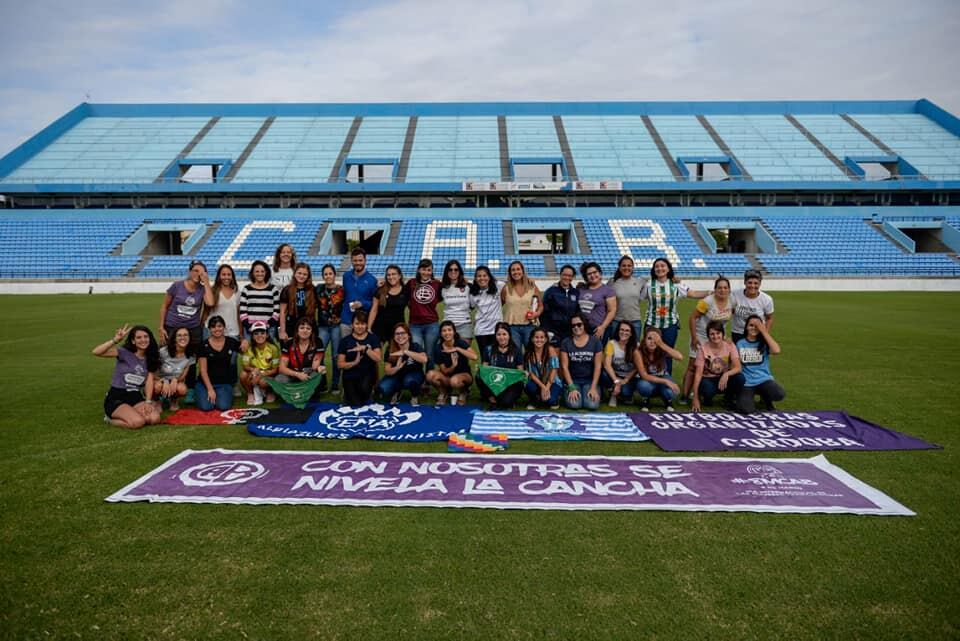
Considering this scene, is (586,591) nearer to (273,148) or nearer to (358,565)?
(358,565)

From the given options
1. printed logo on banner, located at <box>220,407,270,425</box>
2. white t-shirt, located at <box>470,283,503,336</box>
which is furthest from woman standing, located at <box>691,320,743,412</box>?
printed logo on banner, located at <box>220,407,270,425</box>

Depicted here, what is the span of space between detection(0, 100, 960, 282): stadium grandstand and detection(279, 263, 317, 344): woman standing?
21.0 meters

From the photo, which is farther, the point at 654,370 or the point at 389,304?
the point at 389,304

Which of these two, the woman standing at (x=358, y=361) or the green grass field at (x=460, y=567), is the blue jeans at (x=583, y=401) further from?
the woman standing at (x=358, y=361)

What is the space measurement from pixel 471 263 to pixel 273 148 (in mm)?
16525

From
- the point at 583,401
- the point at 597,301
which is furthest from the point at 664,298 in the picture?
the point at 583,401

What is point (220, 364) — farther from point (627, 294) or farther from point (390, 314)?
point (627, 294)

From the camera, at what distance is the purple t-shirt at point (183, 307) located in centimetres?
638

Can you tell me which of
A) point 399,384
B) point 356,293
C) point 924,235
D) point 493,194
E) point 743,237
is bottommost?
point 399,384

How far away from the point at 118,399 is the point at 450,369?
334 centimetres

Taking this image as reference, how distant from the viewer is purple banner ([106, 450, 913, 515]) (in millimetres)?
3820

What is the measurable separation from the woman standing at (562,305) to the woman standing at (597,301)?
0.10m

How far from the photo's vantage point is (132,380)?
18.9ft

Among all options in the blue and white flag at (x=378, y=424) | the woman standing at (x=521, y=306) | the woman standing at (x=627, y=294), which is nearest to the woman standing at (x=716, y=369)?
the woman standing at (x=627, y=294)
